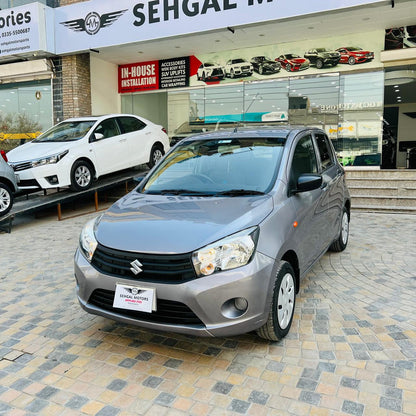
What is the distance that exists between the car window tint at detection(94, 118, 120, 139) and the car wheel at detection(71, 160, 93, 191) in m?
0.82

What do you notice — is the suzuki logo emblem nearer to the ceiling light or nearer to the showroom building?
the showroom building

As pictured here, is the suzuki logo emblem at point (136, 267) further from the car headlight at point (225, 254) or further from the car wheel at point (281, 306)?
the car wheel at point (281, 306)

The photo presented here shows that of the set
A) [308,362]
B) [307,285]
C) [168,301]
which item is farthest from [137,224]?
[307,285]

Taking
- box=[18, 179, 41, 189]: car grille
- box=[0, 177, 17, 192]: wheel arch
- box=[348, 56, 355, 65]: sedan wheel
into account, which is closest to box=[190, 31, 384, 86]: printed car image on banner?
box=[348, 56, 355, 65]: sedan wheel

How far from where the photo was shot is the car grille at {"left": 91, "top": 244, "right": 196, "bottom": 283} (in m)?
2.60

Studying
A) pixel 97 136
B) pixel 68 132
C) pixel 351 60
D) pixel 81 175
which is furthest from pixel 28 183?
pixel 351 60

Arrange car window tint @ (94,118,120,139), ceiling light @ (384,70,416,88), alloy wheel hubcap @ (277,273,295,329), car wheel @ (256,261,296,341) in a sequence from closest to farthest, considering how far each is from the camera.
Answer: car wheel @ (256,261,296,341), alloy wheel hubcap @ (277,273,295,329), car window tint @ (94,118,120,139), ceiling light @ (384,70,416,88)

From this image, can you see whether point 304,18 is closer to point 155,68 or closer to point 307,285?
point 155,68

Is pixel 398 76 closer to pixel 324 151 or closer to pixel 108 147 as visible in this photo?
pixel 324 151

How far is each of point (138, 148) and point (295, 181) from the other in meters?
6.64

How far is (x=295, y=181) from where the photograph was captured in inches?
141

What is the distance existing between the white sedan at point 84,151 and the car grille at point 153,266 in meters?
5.55

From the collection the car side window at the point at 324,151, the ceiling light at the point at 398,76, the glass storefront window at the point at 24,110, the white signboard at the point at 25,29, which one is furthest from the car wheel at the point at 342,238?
the glass storefront window at the point at 24,110

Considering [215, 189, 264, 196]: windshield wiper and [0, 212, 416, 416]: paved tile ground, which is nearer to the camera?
[0, 212, 416, 416]: paved tile ground
